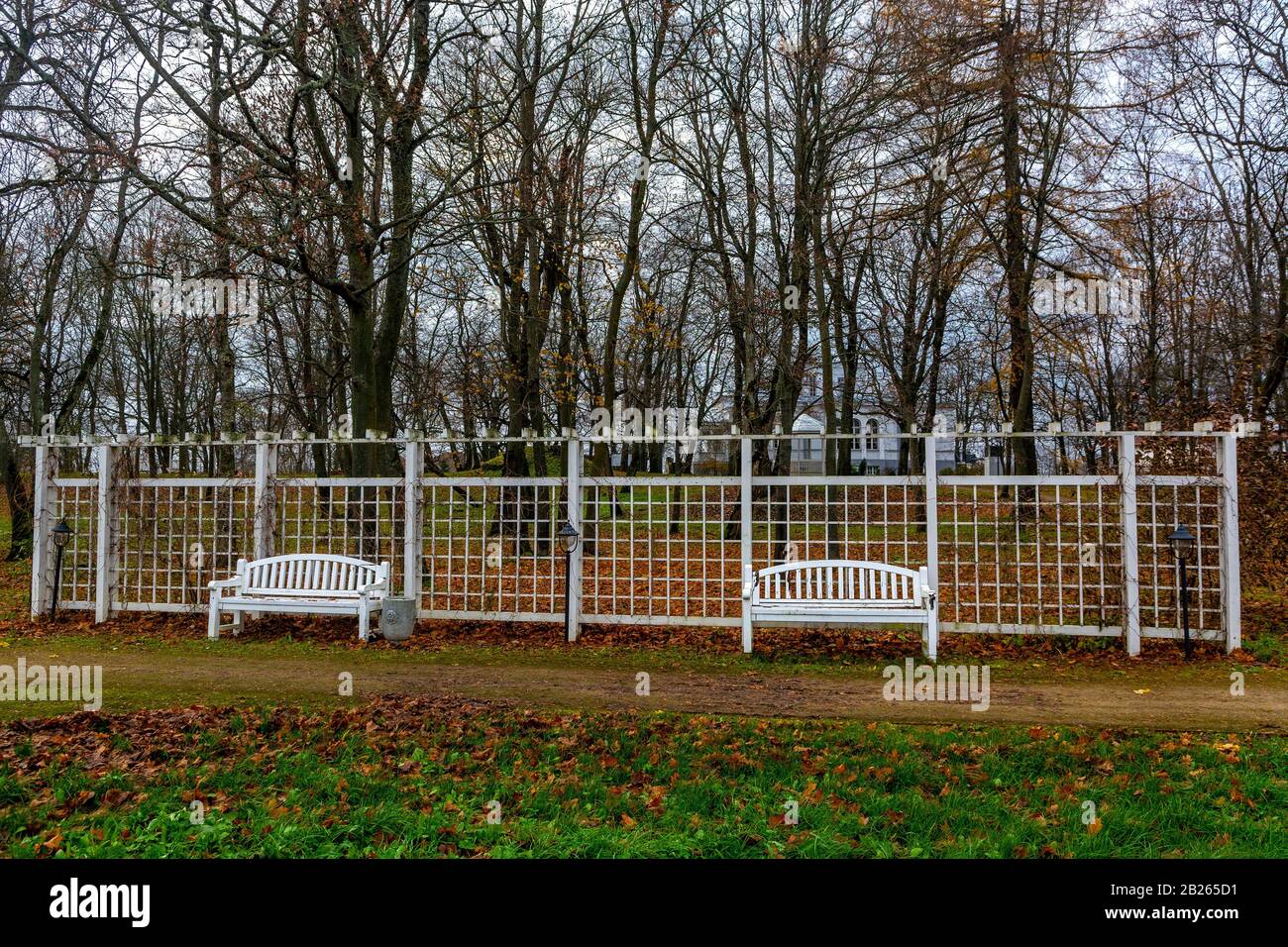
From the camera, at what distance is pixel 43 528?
31.1ft

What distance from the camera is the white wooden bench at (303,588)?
814 cm

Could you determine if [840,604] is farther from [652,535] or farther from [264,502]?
[264,502]

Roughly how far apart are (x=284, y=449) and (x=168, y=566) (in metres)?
2.06

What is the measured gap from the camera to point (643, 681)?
650cm

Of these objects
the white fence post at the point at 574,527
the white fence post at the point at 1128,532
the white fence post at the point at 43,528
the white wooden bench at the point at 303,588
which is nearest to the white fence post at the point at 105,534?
the white fence post at the point at 43,528

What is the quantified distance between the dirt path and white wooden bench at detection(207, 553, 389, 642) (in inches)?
29.6

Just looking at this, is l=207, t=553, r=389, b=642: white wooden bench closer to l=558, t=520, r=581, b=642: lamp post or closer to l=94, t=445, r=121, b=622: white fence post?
l=94, t=445, r=121, b=622: white fence post

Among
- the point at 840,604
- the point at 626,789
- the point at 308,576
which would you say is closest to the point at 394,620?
the point at 308,576

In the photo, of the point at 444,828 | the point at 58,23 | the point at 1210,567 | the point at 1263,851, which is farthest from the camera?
the point at 58,23

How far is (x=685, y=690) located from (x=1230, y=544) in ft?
18.0

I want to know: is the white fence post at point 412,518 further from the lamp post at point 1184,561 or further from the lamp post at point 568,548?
the lamp post at point 1184,561

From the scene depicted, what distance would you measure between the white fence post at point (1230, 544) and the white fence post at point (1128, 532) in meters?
0.74
